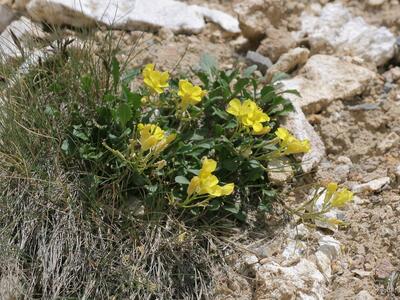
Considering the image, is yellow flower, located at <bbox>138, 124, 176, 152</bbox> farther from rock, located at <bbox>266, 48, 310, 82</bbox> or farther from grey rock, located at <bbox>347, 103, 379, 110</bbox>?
grey rock, located at <bbox>347, 103, 379, 110</bbox>

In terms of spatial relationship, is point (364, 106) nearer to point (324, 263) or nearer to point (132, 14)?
point (324, 263)

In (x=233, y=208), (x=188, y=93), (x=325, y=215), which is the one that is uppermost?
(x=188, y=93)

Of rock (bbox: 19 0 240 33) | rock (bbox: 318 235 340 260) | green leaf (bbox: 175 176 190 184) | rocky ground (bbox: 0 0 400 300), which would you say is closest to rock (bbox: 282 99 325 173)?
rocky ground (bbox: 0 0 400 300)

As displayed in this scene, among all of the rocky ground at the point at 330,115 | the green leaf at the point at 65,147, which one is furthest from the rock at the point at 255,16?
the green leaf at the point at 65,147

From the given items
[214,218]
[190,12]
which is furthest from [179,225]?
[190,12]

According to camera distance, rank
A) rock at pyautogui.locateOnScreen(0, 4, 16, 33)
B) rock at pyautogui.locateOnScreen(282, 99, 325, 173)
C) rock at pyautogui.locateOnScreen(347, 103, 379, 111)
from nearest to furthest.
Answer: rock at pyautogui.locateOnScreen(282, 99, 325, 173) < rock at pyautogui.locateOnScreen(347, 103, 379, 111) < rock at pyautogui.locateOnScreen(0, 4, 16, 33)

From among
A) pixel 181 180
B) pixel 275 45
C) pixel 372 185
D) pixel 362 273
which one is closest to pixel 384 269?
pixel 362 273

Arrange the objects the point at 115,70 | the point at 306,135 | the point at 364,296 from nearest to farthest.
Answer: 1. the point at 364,296
2. the point at 115,70
3. the point at 306,135
